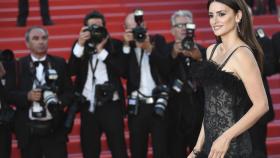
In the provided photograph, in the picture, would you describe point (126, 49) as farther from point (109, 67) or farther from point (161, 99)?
point (161, 99)

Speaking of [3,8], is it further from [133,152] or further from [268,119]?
[268,119]

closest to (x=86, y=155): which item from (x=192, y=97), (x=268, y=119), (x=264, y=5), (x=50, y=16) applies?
(x=192, y=97)

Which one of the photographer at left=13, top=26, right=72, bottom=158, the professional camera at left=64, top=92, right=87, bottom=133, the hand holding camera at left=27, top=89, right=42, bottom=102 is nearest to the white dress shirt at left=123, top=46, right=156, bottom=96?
the professional camera at left=64, top=92, right=87, bottom=133

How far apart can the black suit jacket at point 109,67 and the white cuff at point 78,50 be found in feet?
0.11

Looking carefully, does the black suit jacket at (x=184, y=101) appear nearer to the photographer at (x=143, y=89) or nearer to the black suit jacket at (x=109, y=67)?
the photographer at (x=143, y=89)

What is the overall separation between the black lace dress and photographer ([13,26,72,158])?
2.77 metres

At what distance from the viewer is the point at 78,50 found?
7.00 metres

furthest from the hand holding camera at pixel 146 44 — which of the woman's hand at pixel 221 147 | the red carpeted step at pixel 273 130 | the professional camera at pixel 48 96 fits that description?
the woman's hand at pixel 221 147

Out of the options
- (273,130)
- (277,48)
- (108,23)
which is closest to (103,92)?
(277,48)

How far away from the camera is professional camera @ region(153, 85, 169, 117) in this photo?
6.94m

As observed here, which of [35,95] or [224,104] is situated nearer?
[224,104]

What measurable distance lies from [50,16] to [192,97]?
169 inches

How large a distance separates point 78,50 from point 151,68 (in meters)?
0.75

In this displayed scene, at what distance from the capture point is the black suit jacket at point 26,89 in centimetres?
692
